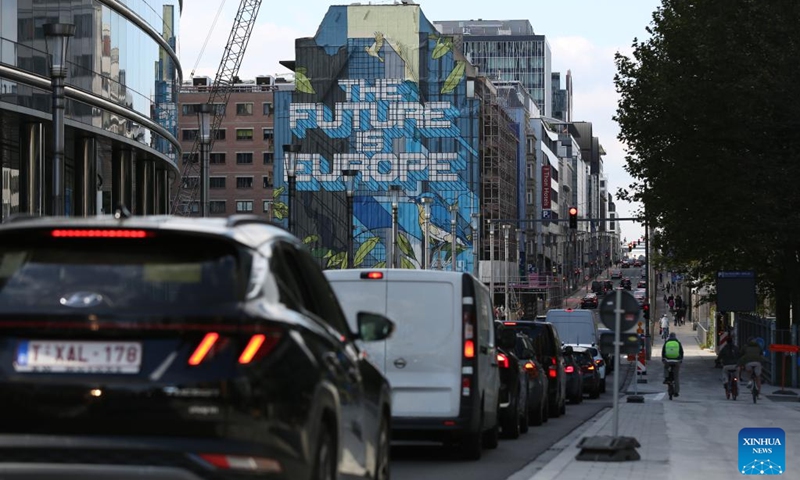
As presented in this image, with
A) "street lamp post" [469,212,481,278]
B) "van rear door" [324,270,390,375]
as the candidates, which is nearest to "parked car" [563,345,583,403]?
"van rear door" [324,270,390,375]

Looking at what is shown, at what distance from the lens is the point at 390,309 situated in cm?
1622

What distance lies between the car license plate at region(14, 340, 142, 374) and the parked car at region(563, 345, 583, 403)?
28873 millimetres

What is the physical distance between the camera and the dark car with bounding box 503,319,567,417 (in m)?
29.2

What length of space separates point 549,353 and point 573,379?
7.23 meters

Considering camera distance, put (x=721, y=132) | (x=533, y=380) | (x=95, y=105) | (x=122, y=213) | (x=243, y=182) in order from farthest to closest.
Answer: (x=243, y=182) < (x=721, y=132) < (x=95, y=105) < (x=533, y=380) < (x=122, y=213)

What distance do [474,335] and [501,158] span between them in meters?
134

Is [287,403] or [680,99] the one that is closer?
[287,403]

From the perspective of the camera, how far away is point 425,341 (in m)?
16.4

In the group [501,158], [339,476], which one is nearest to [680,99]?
[339,476]

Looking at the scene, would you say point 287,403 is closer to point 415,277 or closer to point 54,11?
point 415,277

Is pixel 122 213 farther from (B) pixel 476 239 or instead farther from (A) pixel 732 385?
(B) pixel 476 239

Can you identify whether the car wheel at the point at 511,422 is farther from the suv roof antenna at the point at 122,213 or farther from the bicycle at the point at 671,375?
the bicycle at the point at 671,375

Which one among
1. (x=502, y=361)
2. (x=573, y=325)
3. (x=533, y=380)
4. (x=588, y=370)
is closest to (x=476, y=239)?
(x=573, y=325)

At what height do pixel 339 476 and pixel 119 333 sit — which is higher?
pixel 119 333
